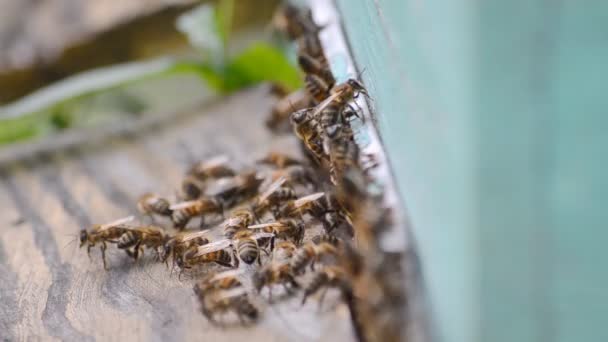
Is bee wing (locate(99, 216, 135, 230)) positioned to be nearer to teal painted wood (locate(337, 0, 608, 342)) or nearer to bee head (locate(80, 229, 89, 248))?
bee head (locate(80, 229, 89, 248))

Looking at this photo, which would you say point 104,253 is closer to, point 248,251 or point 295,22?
point 248,251

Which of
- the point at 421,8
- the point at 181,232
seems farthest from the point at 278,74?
the point at 421,8

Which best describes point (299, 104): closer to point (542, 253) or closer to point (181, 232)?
point (181, 232)

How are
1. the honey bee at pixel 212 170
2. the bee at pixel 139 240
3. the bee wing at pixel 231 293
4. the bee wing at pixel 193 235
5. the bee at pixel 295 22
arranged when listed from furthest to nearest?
the bee at pixel 295 22 < the honey bee at pixel 212 170 < the bee at pixel 139 240 < the bee wing at pixel 193 235 < the bee wing at pixel 231 293

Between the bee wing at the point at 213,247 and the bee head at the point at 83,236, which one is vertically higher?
the bee head at the point at 83,236

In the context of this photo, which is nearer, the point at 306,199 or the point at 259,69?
the point at 306,199

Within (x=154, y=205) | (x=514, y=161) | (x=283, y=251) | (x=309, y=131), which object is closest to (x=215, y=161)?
(x=154, y=205)

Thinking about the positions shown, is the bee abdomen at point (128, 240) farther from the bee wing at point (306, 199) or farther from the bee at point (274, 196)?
the bee wing at point (306, 199)

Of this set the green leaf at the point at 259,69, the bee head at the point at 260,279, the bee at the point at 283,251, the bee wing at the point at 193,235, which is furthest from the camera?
the green leaf at the point at 259,69

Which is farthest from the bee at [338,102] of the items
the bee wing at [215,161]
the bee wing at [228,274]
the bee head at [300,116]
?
the bee wing at [215,161]
